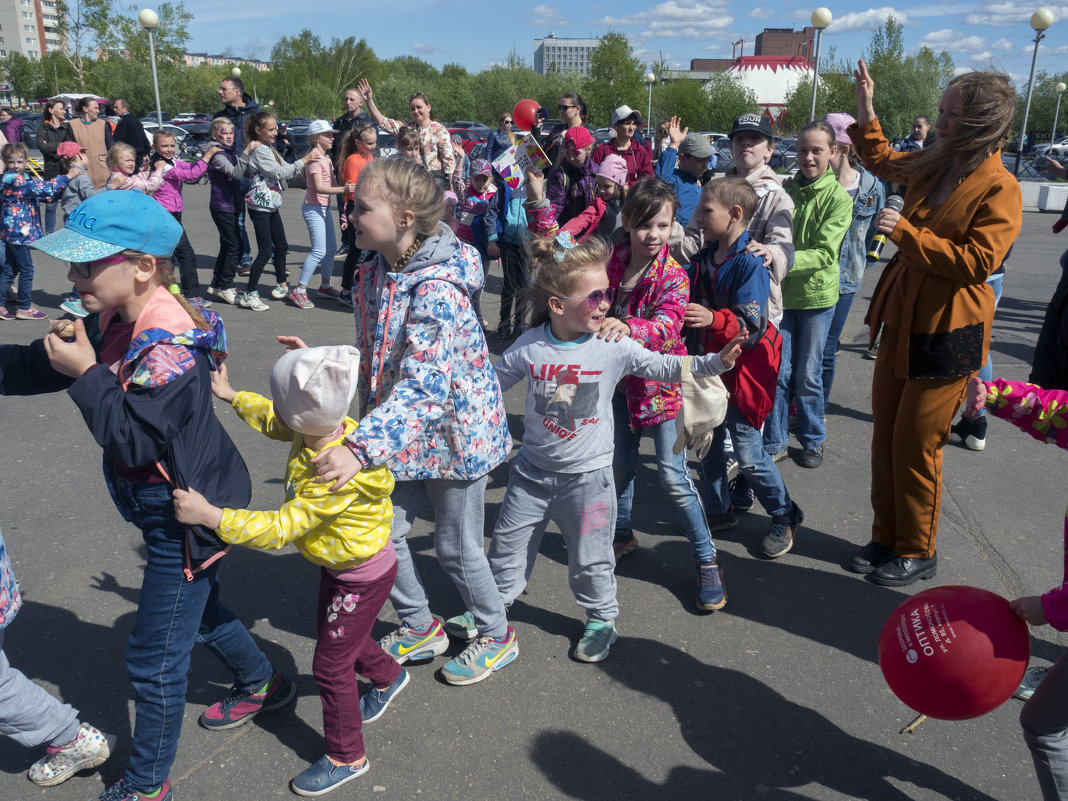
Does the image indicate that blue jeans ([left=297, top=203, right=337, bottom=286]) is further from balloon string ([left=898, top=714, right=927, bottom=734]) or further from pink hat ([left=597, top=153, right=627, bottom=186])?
balloon string ([left=898, top=714, right=927, bottom=734])

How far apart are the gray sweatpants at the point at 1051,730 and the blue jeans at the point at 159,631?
7.90 feet

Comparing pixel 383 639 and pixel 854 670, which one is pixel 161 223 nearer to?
pixel 383 639

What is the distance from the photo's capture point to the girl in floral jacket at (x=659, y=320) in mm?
3395

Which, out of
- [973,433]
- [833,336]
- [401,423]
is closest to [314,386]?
[401,423]

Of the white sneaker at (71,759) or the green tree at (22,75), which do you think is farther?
the green tree at (22,75)

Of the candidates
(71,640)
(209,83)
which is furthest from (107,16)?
(71,640)

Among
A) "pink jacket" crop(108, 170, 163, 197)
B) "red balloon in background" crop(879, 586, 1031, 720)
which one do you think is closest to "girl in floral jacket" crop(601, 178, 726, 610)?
"red balloon in background" crop(879, 586, 1031, 720)

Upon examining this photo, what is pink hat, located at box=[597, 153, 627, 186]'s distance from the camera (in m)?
6.23

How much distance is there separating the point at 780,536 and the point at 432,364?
7.57 ft

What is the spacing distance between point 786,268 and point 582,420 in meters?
1.75

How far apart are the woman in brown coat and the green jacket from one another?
0.63m

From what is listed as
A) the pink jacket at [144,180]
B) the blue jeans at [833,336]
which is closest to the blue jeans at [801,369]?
the blue jeans at [833,336]

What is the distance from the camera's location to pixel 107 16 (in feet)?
151

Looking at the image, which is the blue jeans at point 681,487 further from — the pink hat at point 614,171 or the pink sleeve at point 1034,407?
the pink hat at point 614,171
